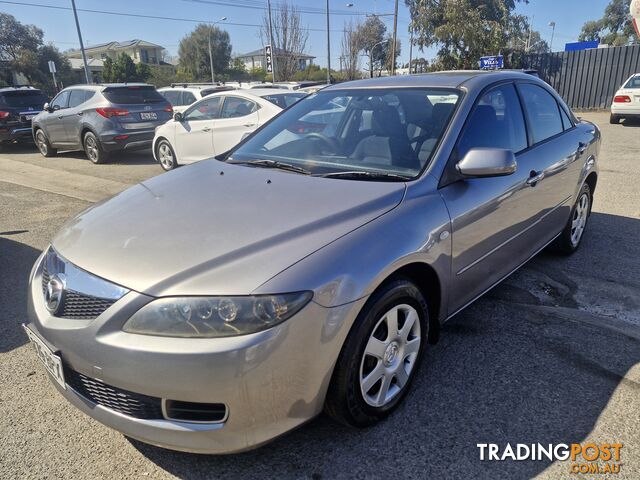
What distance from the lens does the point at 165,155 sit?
975 centimetres

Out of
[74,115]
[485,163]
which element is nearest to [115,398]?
[485,163]

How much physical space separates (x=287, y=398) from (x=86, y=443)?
1128 millimetres

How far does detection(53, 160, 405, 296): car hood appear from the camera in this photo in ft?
6.16

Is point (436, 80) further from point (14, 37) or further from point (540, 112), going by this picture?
point (14, 37)

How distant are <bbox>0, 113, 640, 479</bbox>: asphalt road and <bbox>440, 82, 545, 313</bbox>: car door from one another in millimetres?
380

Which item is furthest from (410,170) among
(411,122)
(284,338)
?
(284,338)

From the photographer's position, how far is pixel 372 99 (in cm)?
323

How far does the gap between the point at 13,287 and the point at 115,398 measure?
280 centimetres

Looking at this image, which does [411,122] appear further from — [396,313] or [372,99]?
[396,313]

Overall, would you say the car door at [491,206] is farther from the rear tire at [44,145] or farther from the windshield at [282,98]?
the rear tire at [44,145]

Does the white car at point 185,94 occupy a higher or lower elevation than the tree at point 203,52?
lower

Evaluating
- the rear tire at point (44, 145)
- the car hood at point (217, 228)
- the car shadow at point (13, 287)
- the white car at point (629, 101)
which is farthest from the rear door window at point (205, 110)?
the white car at point (629, 101)

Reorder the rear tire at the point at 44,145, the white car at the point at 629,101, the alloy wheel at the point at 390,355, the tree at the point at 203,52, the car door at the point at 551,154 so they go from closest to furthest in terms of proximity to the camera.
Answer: the alloy wheel at the point at 390,355, the car door at the point at 551,154, the rear tire at the point at 44,145, the white car at the point at 629,101, the tree at the point at 203,52

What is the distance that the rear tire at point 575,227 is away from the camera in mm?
4316
